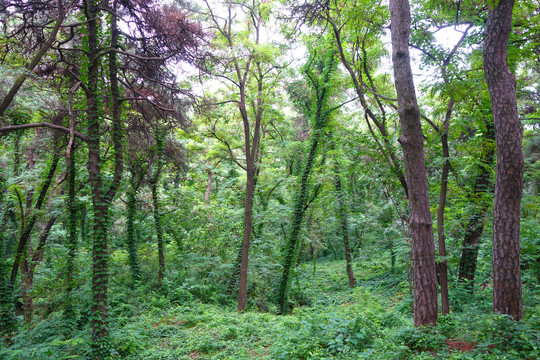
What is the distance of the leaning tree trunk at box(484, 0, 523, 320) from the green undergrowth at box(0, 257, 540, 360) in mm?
440

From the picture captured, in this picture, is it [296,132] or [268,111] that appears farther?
[296,132]

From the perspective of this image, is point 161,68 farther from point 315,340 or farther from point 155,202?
point 315,340

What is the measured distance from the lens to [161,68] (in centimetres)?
770

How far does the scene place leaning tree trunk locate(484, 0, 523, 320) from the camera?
13.9 feet

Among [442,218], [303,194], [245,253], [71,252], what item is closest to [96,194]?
[71,252]

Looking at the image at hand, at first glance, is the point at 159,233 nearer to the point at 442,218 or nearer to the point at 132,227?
the point at 132,227

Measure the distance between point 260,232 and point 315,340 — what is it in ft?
36.8

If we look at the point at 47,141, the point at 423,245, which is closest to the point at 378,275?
the point at 423,245

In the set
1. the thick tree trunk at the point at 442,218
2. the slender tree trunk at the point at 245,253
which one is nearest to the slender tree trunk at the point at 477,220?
the thick tree trunk at the point at 442,218

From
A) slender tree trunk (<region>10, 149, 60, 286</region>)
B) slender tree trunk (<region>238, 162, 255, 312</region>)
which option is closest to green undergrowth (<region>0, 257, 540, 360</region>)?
slender tree trunk (<region>238, 162, 255, 312</region>)

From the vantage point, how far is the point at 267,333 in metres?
6.96

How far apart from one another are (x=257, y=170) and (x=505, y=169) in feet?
37.9

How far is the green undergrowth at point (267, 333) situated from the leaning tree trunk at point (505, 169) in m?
0.44

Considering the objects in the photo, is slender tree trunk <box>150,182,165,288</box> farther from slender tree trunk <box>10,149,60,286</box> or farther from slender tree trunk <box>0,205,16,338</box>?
slender tree trunk <box>0,205,16,338</box>
